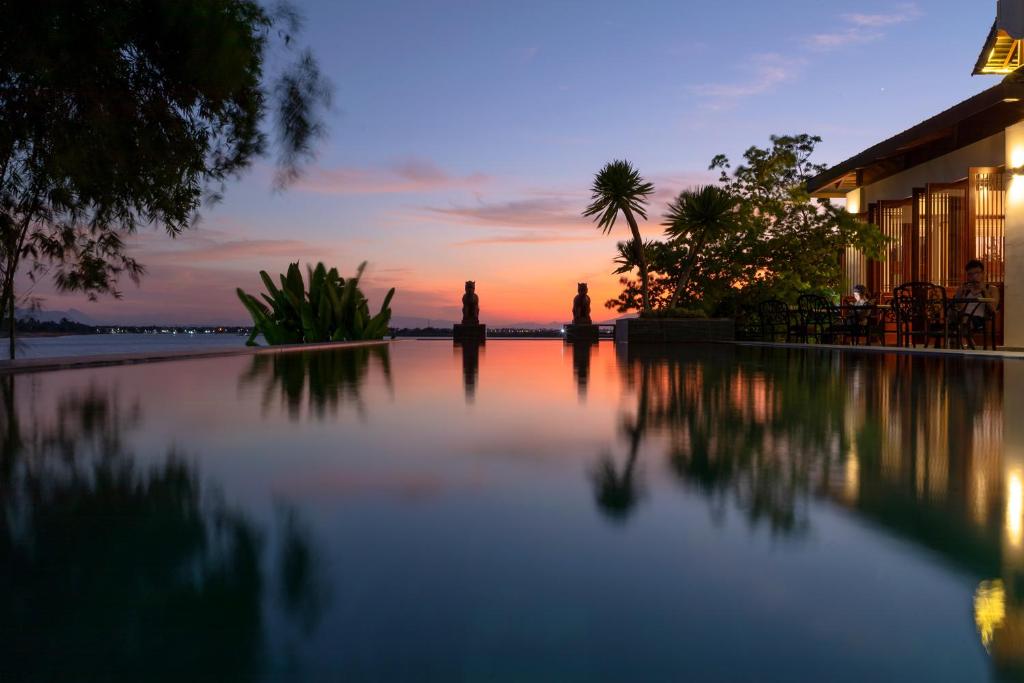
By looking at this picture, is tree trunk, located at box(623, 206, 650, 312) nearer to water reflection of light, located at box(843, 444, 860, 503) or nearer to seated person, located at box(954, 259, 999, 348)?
seated person, located at box(954, 259, 999, 348)

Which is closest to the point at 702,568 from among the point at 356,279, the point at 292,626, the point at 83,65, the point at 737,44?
the point at 292,626

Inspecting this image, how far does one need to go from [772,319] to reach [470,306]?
26.8ft

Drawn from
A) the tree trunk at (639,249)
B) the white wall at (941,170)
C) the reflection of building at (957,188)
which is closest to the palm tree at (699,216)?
the tree trunk at (639,249)

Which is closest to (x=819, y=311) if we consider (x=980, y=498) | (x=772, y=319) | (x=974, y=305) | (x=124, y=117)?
(x=974, y=305)

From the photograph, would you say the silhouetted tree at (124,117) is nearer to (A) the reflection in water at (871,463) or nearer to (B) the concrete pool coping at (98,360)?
(B) the concrete pool coping at (98,360)

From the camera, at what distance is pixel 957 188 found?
46.7 ft

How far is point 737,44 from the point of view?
16.7 metres

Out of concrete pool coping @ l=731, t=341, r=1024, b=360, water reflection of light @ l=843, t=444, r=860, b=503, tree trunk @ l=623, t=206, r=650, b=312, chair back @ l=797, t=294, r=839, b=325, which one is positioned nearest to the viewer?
water reflection of light @ l=843, t=444, r=860, b=503

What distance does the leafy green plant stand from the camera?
731 inches

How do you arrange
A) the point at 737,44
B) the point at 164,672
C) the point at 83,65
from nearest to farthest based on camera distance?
the point at 164,672
the point at 83,65
the point at 737,44

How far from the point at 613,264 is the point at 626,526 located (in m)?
17.7

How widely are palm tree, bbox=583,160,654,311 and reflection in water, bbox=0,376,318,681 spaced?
1569 cm

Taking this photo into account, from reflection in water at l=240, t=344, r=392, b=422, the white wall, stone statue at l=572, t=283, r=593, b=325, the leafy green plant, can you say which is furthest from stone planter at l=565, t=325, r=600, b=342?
reflection in water at l=240, t=344, r=392, b=422

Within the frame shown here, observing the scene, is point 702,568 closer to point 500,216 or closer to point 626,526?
point 626,526
